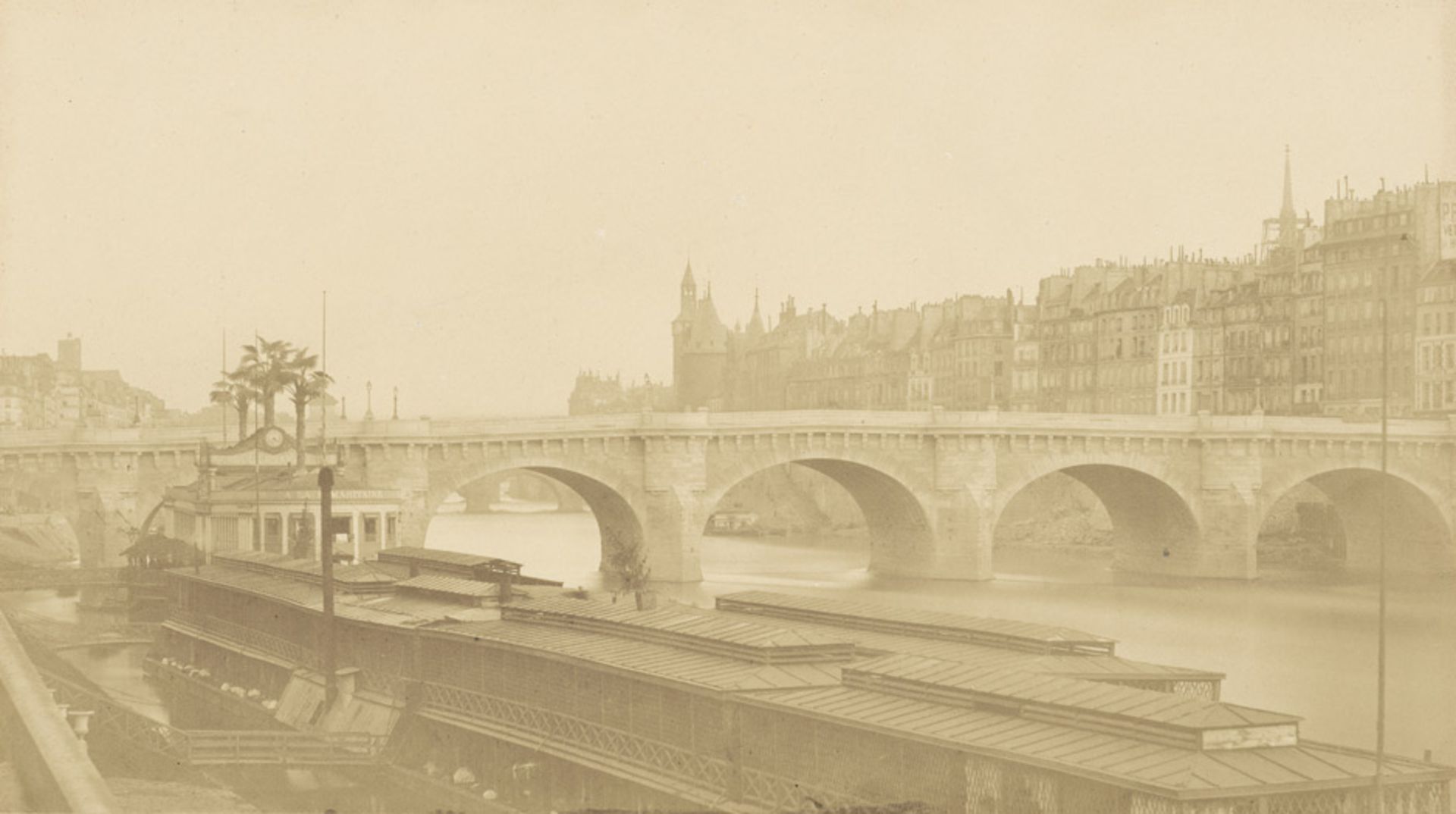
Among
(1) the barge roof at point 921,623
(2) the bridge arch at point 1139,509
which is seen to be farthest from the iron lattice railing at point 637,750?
(2) the bridge arch at point 1139,509

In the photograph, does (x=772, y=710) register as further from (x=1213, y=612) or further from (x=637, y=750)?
(x=1213, y=612)

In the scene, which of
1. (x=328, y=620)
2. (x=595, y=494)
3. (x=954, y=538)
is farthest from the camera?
(x=954, y=538)

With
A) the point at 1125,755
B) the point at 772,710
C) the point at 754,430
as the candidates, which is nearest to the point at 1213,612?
the point at 754,430

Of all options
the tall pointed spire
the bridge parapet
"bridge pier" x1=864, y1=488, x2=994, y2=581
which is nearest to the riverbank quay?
the bridge parapet

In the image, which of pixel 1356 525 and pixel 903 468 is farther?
pixel 1356 525

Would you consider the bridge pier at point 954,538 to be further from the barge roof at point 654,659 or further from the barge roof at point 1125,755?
the barge roof at point 1125,755

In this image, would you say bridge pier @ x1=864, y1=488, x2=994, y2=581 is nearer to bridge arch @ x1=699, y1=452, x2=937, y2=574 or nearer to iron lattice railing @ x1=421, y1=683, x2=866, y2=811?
bridge arch @ x1=699, y1=452, x2=937, y2=574
